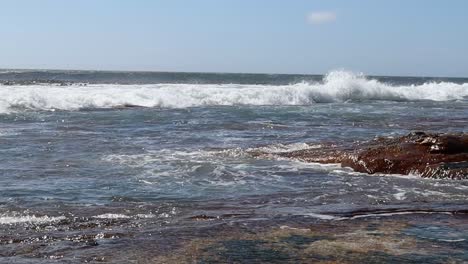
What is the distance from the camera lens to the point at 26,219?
261 inches

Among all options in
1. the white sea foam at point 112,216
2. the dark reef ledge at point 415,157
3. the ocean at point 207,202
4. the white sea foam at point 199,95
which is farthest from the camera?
the white sea foam at point 199,95

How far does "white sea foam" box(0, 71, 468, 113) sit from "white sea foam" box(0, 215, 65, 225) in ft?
57.6

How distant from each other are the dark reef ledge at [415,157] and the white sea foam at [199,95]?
650 inches

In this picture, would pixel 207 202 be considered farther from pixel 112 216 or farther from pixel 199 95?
pixel 199 95

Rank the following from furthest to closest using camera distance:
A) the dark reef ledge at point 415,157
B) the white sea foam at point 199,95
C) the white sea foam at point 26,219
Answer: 1. the white sea foam at point 199,95
2. the dark reef ledge at point 415,157
3. the white sea foam at point 26,219

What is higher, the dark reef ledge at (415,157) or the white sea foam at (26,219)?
the dark reef ledge at (415,157)

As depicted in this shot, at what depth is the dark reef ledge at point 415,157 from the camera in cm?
954

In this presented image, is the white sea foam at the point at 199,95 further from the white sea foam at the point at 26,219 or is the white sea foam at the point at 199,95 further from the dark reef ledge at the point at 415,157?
the white sea foam at the point at 26,219

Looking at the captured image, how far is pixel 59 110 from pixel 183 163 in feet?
48.7

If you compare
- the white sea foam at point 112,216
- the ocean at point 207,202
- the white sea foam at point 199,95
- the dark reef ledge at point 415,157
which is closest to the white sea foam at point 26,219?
the ocean at point 207,202

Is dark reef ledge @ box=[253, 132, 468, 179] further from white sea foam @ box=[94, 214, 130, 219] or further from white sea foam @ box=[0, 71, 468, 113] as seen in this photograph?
white sea foam @ box=[0, 71, 468, 113]

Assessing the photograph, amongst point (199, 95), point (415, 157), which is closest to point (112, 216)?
point (415, 157)

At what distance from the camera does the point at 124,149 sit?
41.6ft

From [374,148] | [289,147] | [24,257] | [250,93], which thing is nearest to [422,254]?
[24,257]
